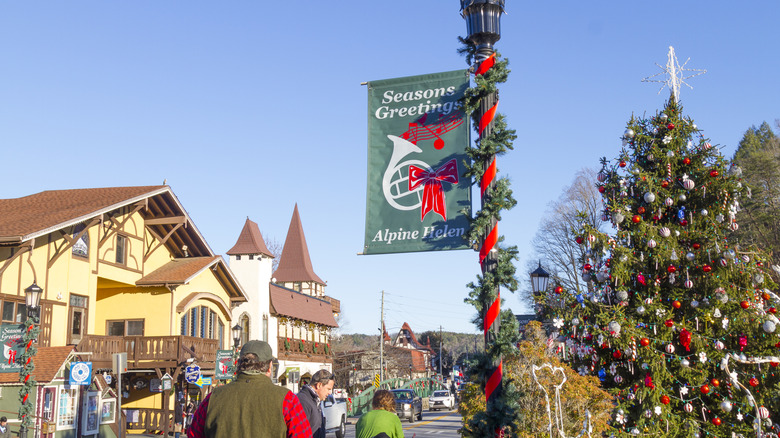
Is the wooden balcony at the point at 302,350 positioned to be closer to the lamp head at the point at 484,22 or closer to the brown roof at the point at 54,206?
the brown roof at the point at 54,206

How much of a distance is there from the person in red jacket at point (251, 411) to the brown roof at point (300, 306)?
40.1 meters

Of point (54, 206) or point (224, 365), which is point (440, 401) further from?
point (54, 206)

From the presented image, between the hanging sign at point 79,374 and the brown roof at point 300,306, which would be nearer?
the hanging sign at point 79,374

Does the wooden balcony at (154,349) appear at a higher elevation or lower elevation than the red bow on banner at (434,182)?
lower

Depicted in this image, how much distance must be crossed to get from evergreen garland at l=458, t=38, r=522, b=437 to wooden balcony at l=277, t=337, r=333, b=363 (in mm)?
38929

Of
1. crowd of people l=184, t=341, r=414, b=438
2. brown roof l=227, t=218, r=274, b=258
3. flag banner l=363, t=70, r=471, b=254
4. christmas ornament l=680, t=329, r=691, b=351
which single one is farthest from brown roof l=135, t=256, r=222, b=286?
crowd of people l=184, t=341, r=414, b=438

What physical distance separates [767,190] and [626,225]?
34591 millimetres

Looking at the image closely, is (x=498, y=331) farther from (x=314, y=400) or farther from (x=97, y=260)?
(x=97, y=260)

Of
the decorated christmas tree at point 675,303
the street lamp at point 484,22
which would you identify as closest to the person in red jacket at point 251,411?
the street lamp at point 484,22

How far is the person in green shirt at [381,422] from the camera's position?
244 inches

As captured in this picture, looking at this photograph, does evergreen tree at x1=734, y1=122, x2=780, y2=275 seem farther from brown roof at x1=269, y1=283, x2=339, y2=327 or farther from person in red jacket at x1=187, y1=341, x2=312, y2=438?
person in red jacket at x1=187, y1=341, x2=312, y2=438

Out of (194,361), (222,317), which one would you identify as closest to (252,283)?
(222,317)

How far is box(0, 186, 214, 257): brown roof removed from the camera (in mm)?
24219

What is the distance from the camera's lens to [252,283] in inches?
1665
